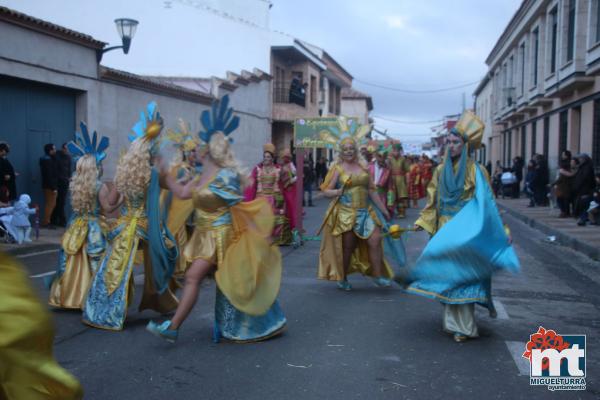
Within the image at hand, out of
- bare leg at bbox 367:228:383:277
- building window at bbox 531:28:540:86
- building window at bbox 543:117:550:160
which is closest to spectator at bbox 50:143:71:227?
bare leg at bbox 367:228:383:277

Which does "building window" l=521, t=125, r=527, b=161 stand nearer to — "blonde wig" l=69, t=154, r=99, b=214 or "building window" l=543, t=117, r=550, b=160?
"building window" l=543, t=117, r=550, b=160

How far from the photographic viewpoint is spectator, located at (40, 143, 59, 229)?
13.1 meters

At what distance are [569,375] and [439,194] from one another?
2.03m

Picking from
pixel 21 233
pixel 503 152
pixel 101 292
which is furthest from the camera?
pixel 503 152

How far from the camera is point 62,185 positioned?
1359 centimetres

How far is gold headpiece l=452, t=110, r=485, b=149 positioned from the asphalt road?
5.53ft

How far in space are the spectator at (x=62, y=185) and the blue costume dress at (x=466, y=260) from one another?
9.99 m

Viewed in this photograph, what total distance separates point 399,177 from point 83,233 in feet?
42.4

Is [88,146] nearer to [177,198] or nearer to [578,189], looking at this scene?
[177,198]

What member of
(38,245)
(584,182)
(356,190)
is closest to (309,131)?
(584,182)

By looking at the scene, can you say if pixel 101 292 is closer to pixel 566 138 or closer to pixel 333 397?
pixel 333 397

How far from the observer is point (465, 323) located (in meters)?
5.29

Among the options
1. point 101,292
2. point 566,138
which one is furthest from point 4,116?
point 566,138

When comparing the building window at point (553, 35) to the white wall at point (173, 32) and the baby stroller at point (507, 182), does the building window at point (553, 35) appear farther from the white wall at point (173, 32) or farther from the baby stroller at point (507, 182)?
the white wall at point (173, 32)
